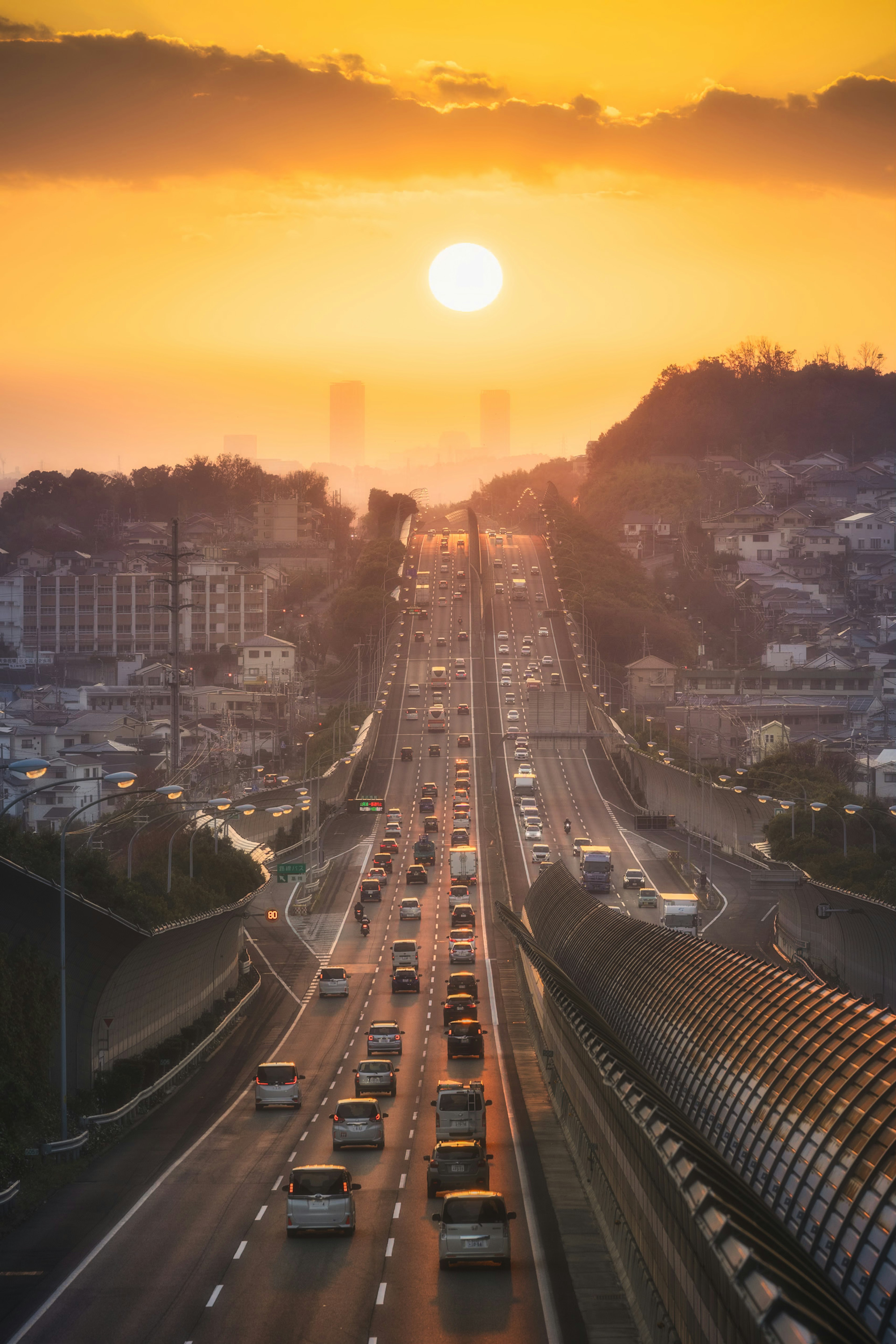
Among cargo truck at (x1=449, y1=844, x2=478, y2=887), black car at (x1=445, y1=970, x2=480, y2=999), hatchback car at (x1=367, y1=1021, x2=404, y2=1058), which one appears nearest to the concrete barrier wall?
hatchback car at (x1=367, y1=1021, x2=404, y2=1058)

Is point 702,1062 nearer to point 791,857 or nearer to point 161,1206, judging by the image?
point 161,1206

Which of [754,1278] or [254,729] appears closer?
[754,1278]

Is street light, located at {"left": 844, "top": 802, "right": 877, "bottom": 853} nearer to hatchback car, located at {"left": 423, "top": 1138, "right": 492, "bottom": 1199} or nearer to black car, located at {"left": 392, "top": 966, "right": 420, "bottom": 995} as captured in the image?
black car, located at {"left": 392, "top": 966, "right": 420, "bottom": 995}

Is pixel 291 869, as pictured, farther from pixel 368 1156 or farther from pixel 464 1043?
pixel 368 1156

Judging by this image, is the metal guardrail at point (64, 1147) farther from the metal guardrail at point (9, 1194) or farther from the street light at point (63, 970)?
the metal guardrail at point (9, 1194)

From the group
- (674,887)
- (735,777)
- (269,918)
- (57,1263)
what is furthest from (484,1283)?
(735,777)

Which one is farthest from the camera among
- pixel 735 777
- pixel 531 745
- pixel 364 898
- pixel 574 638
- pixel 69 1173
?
pixel 574 638

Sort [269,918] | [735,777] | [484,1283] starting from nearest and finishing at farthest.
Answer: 1. [484,1283]
2. [269,918]
3. [735,777]
